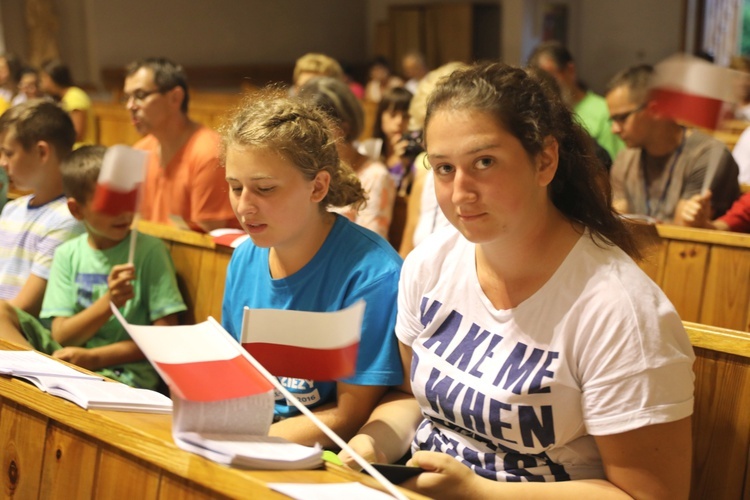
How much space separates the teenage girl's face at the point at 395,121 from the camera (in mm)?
5770

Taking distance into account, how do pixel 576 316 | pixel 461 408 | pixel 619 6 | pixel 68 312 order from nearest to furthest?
pixel 576 316 → pixel 461 408 → pixel 68 312 → pixel 619 6

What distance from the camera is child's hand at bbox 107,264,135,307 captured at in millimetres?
2768

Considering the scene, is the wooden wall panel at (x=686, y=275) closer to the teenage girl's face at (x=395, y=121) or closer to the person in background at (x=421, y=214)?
the person in background at (x=421, y=214)

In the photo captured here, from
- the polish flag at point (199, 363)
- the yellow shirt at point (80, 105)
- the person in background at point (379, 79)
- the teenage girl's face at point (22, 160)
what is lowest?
the person in background at point (379, 79)

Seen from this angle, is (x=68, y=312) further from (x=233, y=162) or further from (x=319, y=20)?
(x=319, y=20)

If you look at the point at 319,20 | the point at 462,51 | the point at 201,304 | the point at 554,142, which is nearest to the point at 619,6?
the point at 462,51

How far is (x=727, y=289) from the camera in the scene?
3195mm

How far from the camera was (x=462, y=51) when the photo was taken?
48.6 ft

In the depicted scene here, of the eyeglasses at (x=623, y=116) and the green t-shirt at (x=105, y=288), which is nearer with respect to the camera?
the green t-shirt at (x=105, y=288)

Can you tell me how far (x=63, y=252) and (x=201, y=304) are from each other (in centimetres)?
52

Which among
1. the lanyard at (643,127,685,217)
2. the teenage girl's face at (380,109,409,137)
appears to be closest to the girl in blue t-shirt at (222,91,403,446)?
the lanyard at (643,127,685,217)

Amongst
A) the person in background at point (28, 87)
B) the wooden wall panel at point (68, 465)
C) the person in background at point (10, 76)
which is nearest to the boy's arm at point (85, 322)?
the wooden wall panel at point (68, 465)

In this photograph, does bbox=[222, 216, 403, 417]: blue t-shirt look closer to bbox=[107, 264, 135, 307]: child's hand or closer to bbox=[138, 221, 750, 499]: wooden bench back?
bbox=[107, 264, 135, 307]: child's hand

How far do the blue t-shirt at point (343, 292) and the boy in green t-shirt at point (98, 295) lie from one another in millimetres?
729
